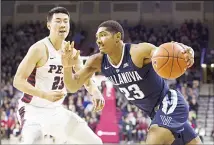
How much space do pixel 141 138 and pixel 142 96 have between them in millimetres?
10017

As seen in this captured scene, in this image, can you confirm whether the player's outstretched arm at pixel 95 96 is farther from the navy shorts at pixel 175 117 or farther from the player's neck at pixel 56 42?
the navy shorts at pixel 175 117

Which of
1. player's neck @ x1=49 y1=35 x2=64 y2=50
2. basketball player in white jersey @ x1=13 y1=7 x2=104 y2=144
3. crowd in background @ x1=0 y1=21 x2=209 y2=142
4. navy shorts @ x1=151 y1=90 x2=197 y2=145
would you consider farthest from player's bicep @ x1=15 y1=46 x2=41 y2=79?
crowd in background @ x1=0 y1=21 x2=209 y2=142

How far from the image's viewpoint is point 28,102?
5324 millimetres

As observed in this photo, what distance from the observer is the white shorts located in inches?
202

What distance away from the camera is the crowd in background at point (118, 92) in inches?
572

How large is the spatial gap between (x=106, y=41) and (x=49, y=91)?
0.97m

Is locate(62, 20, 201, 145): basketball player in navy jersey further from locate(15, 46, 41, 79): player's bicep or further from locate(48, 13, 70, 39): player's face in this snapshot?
locate(48, 13, 70, 39): player's face

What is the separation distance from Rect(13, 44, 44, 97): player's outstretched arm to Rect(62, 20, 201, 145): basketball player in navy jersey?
0.44 m

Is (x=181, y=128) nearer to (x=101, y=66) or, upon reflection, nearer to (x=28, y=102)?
(x=101, y=66)

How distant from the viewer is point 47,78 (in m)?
5.36

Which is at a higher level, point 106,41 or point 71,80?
point 106,41

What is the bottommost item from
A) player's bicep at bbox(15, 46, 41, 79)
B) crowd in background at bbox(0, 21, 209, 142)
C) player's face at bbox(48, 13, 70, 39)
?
crowd in background at bbox(0, 21, 209, 142)

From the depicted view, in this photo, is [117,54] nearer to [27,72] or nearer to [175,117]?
[175,117]

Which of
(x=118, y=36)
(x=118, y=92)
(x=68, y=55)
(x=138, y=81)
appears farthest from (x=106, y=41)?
(x=118, y=92)
